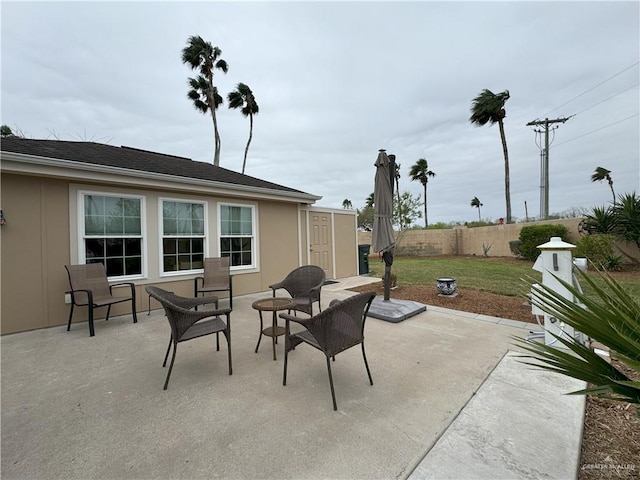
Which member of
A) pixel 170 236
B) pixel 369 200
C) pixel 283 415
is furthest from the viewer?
pixel 369 200

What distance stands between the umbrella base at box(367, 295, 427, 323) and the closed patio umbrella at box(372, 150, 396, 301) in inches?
13.7

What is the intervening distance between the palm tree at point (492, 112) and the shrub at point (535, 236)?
4362 millimetres

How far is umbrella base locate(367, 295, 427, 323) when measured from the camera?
14.7 feet

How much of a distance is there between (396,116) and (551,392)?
10.6 metres

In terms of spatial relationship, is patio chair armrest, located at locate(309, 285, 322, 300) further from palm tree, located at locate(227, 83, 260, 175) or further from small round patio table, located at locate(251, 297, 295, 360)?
palm tree, located at locate(227, 83, 260, 175)

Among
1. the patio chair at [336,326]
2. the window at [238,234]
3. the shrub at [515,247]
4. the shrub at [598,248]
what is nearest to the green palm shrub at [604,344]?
the patio chair at [336,326]

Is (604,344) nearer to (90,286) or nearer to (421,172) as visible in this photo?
(90,286)

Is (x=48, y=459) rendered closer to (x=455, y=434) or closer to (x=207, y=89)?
(x=455, y=434)

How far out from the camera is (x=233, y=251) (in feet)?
21.6

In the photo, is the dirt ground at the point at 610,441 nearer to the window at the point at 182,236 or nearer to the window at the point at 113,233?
the window at the point at 182,236

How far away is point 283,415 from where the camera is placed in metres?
2.09

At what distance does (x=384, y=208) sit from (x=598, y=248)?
9.68 metres

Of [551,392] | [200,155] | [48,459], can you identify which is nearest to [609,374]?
[551,392]

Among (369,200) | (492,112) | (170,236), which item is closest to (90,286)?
(170,236)
